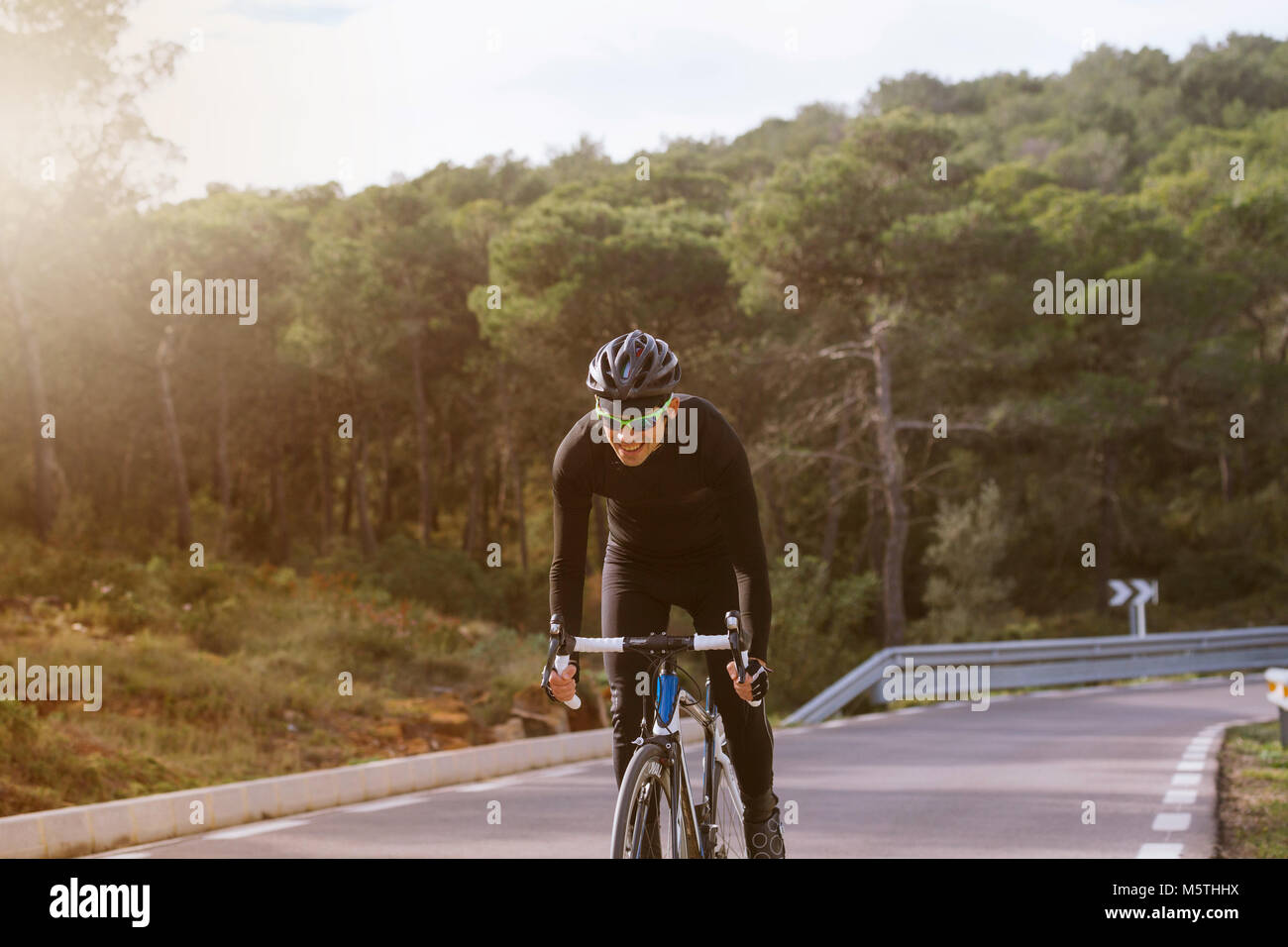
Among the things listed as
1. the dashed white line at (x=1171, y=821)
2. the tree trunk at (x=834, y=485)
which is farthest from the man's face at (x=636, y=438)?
the tree trunk at (x=834, y=485)

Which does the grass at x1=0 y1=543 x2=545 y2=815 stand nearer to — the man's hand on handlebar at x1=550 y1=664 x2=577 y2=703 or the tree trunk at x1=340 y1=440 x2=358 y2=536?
the man's hand on handlebar at x1=550 y1=664 x2=577 y2=703

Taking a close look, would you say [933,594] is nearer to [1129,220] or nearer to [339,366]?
[1129,220]

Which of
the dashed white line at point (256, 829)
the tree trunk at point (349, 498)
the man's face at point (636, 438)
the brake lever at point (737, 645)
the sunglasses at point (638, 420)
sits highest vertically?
the tree trunk at point (349, 498)

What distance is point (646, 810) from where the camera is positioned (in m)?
4.97

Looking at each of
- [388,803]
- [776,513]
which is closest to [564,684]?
[388,803]

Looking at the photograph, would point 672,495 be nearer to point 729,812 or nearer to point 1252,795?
point 729,812

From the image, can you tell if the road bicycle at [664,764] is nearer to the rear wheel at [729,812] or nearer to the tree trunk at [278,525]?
the rear wheel at [729,812]

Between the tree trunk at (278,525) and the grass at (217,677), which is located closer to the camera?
the grass at (217,677)

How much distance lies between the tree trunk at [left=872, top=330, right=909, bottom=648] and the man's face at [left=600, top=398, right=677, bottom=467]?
33.6m

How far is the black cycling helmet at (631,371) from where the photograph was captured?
5105 mm

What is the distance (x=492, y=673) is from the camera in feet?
66.8

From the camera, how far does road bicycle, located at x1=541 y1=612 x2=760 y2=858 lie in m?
4.91

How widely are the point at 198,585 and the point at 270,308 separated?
104 feet
